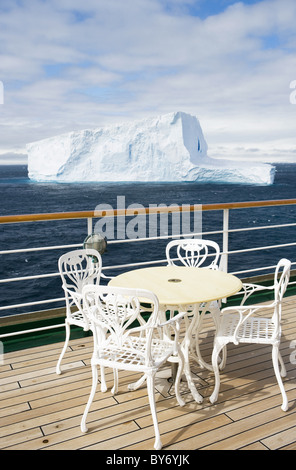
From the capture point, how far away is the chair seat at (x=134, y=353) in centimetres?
194

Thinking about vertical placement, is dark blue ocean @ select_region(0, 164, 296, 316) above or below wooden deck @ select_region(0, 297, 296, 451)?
below

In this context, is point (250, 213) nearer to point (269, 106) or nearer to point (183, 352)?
point (269, 106)

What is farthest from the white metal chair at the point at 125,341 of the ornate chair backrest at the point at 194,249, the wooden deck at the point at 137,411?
the ornate chair backrest at the point at 194,249

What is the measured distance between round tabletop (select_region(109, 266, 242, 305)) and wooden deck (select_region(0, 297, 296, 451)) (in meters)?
0.55

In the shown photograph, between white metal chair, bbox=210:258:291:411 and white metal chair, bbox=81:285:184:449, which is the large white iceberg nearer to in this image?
white metal chair, bbox=210:258:291:411

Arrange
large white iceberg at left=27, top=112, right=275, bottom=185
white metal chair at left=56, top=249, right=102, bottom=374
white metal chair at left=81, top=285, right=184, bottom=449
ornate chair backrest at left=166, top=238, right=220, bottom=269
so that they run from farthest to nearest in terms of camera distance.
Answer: large white iceberg at left=27, top=112, right=275, bottom=185 < ornate chair backrest at left=166, top=238, right=220, bottom=269 < white metal chair at left=56, top=249, right=102, bottom=374 < white metal chair at left=81, top=285, right=184, bottom=449

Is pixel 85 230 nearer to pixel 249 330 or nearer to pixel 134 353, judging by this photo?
pixel 249 330

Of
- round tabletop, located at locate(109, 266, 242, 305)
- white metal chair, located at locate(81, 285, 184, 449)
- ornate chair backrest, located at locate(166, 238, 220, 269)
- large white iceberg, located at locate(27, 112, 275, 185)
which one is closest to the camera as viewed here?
white metal chair, located at locate(81, 285, 184, 449)

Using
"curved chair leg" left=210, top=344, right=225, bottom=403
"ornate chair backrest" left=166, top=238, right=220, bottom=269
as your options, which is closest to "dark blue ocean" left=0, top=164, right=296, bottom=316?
"ornate chair backrest" left=166, top=238, right=220, bottom=269

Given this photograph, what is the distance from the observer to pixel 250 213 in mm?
26484

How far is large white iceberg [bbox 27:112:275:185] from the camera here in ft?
88.0

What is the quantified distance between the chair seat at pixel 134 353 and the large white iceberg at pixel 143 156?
992 inches

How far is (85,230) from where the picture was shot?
19781mm

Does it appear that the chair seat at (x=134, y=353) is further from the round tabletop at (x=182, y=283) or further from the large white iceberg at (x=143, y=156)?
the large white iceberg at (x=143, y=156)
